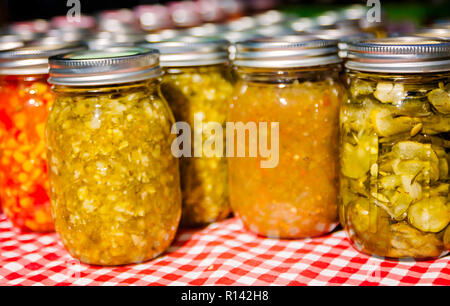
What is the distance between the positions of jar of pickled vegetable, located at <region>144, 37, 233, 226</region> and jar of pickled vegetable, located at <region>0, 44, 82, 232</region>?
11.2 inches

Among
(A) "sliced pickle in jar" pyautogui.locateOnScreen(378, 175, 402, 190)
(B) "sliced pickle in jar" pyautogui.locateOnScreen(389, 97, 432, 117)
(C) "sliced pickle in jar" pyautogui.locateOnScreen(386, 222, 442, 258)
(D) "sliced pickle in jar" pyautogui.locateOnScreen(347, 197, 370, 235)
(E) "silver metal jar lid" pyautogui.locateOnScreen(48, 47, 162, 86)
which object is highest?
(E) "silver metal jar lid" pyautogui.locateOnScreen(48, 47, 162, 86)

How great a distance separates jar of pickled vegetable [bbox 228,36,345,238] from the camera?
1.11 meters

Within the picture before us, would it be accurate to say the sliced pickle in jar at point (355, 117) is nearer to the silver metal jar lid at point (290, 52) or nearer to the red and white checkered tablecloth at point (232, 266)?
the silver metal jar lid at point (290, 52)

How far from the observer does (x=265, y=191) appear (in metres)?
1.17

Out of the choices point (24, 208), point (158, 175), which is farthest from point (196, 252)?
point (24, 208)

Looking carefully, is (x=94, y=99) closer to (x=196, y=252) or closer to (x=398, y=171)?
(x=196, y=252)

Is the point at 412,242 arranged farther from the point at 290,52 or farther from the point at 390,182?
the point at 290,52

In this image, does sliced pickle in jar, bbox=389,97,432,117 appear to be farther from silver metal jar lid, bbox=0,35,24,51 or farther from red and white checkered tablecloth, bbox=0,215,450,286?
silver metal jar lid, bbox=0,35,24,51

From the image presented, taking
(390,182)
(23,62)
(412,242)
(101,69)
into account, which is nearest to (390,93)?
(390,182)

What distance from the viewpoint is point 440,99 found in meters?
0.98

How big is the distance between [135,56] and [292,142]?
38cm

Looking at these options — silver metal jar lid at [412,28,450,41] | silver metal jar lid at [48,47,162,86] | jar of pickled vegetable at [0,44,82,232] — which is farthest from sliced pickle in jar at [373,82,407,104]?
jar of pickled vegetable at [0,44,82,232]

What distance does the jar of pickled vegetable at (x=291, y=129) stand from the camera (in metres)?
1.11

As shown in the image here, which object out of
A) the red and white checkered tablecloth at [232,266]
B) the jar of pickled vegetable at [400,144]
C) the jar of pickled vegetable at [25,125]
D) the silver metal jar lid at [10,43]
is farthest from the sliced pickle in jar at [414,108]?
the silver metal jar lid at [10,43]
